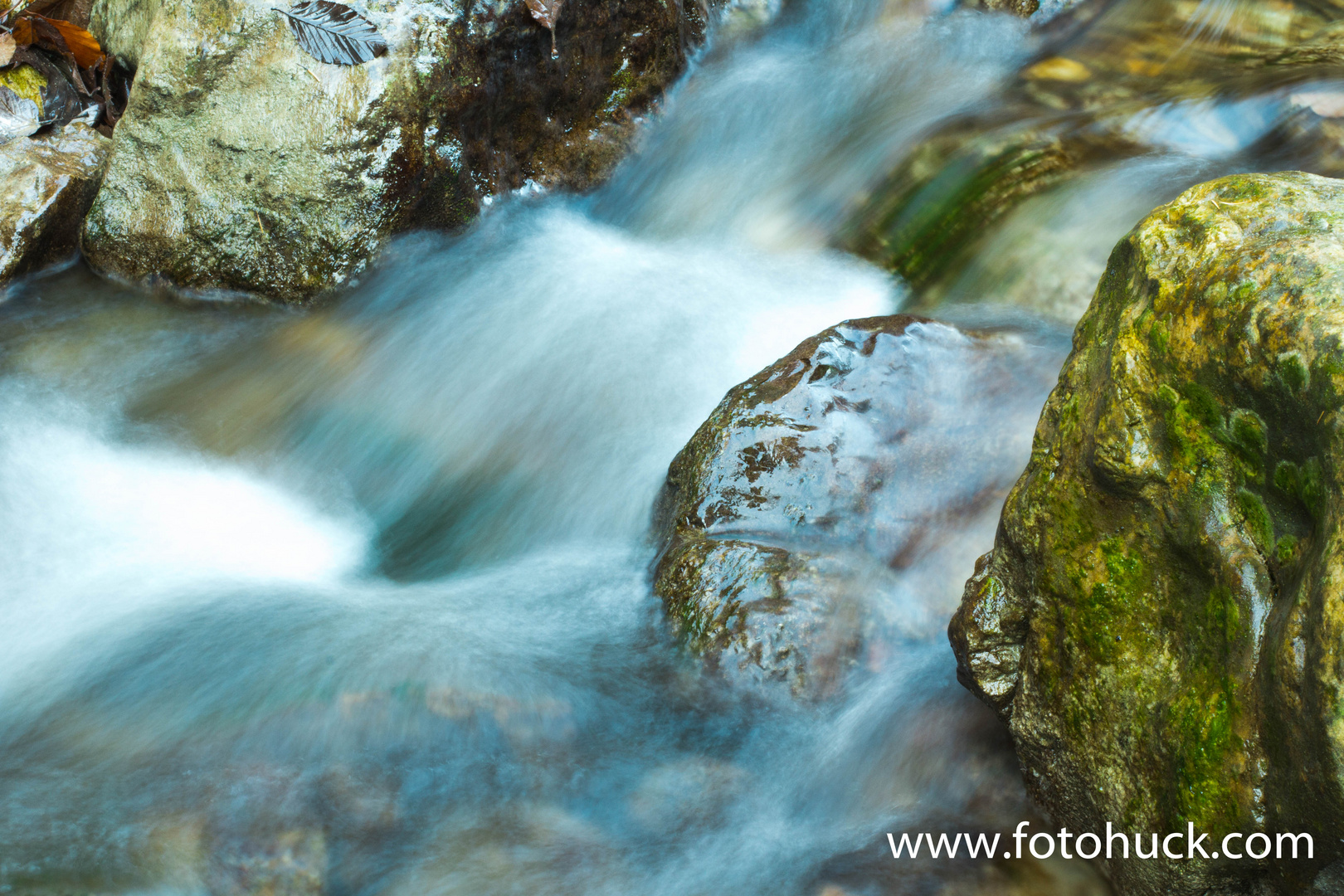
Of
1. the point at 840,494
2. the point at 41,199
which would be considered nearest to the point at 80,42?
the point at 41,199

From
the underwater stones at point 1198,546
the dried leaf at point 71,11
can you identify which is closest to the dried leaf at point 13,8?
the dried leaf at point 71,11

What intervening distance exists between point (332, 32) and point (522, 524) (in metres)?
2.59

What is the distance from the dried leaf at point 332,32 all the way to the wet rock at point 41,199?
1.47 meters

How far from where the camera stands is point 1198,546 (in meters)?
1.97

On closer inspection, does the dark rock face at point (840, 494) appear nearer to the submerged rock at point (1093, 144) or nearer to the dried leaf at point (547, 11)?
the submerged rock at point (1093, 144)

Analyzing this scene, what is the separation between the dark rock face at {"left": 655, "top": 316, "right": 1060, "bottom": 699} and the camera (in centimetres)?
305

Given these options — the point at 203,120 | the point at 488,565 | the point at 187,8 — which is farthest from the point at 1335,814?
the point at 187,8

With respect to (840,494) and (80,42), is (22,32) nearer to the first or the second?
(80,42)

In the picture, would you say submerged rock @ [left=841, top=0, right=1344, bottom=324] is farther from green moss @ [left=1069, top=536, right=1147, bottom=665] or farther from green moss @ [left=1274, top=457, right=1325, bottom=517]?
green moss @ [left=1274, top=457, right=1325, bottom=517]

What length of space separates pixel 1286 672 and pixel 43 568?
12.8 ft

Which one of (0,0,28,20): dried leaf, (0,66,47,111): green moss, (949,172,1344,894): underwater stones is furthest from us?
(0,0,28,20): dried leaf

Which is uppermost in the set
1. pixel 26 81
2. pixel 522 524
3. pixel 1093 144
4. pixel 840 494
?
pixel 26 81

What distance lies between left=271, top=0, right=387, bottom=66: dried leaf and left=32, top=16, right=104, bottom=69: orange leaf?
1856mm

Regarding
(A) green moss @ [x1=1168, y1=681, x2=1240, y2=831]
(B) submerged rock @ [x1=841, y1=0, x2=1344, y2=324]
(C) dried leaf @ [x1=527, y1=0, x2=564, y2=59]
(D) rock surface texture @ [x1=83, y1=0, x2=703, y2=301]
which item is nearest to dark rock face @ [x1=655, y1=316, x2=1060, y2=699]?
(B) submerged rock @ [x1=841, y1=0, x2=1344, y2=324]
